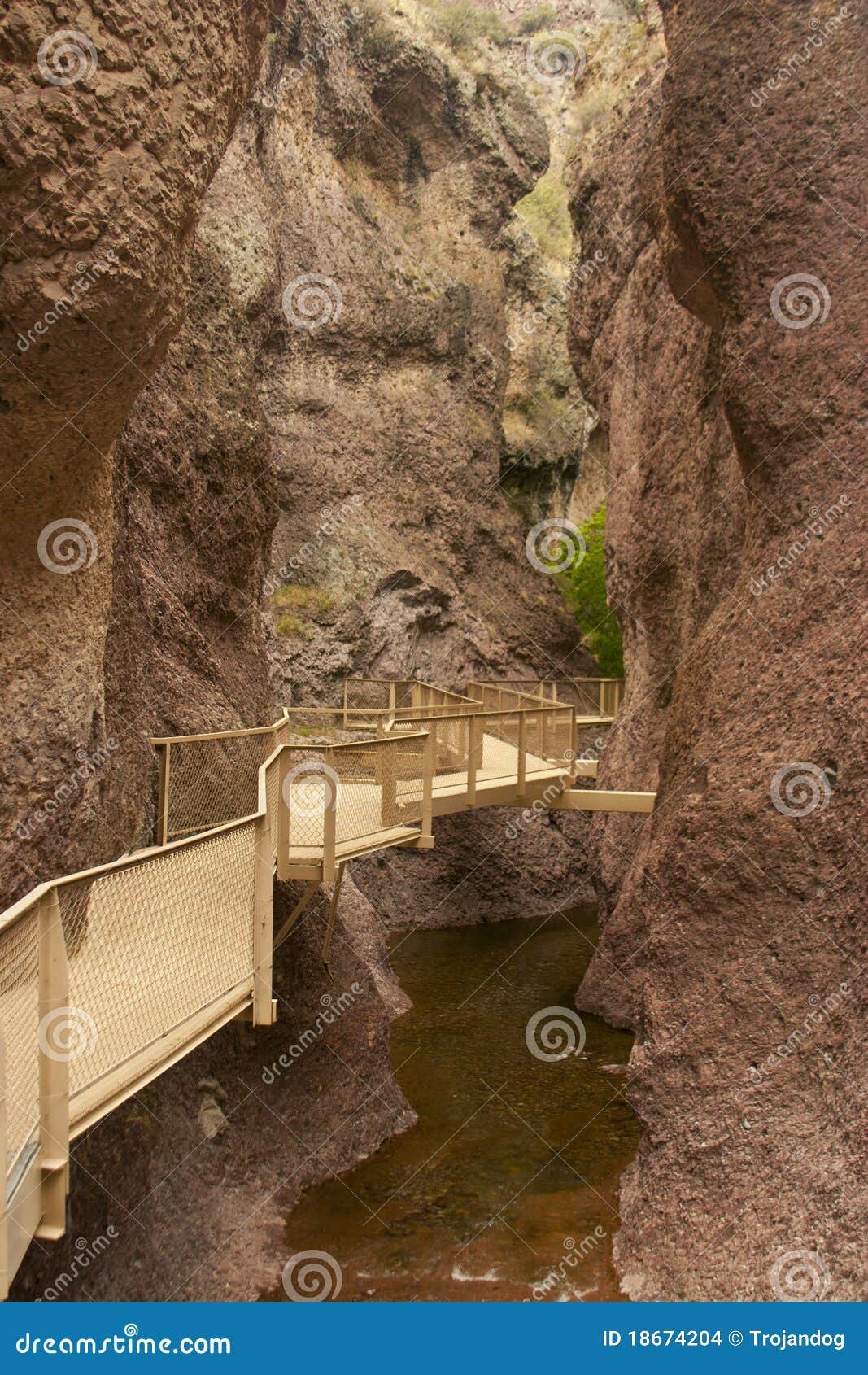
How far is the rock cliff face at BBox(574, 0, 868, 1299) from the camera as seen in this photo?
8570 mm

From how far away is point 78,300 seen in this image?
272 inches

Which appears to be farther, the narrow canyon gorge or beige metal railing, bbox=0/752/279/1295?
the narrow canyon gorge

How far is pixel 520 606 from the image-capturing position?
29.7m

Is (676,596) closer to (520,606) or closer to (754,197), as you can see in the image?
(754,197)

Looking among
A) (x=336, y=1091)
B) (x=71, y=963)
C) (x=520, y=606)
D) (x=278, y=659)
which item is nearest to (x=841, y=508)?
(x=71, y=963)

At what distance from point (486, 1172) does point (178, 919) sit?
725 cm
